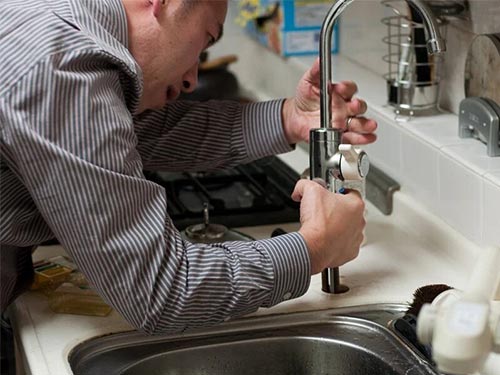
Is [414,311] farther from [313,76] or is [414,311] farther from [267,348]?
[313,76]

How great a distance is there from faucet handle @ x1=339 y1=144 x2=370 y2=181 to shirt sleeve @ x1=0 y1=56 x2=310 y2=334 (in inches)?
6.9

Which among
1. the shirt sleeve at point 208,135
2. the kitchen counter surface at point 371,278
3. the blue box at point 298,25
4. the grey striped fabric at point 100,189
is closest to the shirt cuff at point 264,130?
the shirt sleeve at point 208,135

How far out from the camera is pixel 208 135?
165 cm

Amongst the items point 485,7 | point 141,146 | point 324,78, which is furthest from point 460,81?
point 141,146

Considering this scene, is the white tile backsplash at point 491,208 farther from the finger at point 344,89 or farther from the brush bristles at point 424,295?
the finger at point 344,89

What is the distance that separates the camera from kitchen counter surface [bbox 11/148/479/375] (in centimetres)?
130

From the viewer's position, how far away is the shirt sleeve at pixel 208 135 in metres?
1.63

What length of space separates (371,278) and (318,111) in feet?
0.93

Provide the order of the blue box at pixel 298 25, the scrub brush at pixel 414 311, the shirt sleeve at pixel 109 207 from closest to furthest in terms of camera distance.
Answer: the shirt sleeve at pixel 109 207 → the scrub brush at pixel 414 311 → the blue box at pixel 298 25

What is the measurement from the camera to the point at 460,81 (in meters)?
1.67

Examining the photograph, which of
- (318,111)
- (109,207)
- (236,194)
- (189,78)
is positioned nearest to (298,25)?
(236,194)

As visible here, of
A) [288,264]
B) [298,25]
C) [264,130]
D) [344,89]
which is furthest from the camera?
[298,25]

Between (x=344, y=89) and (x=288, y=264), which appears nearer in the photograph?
(x=288, y=264)

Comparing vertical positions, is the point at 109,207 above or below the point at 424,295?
above
